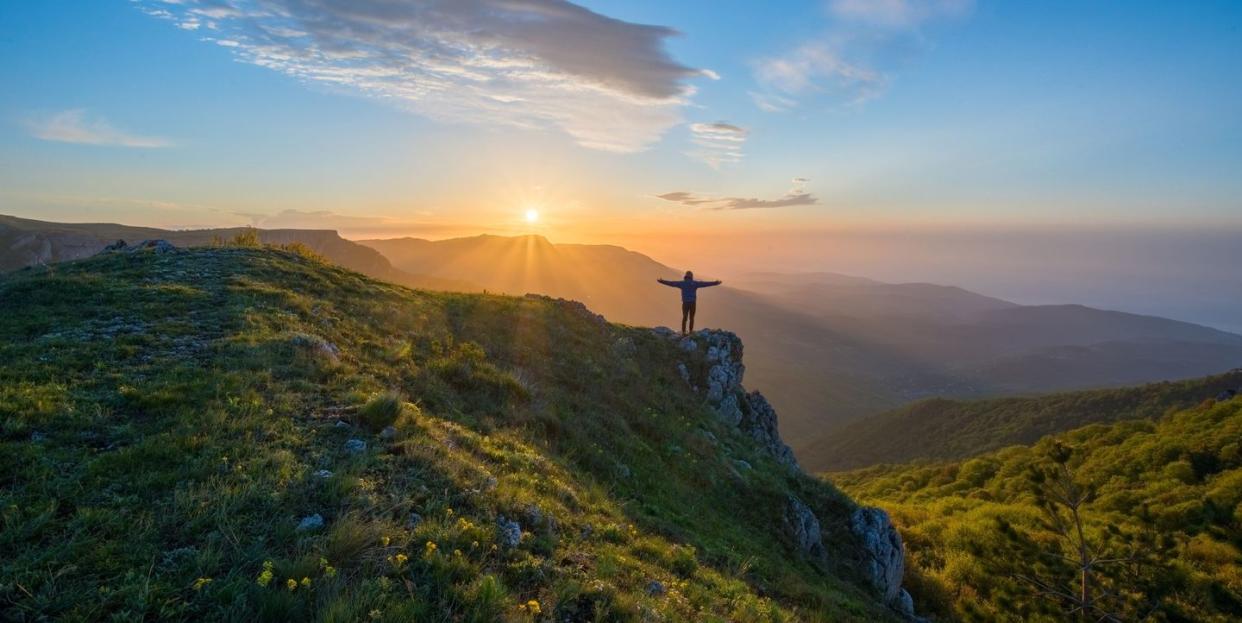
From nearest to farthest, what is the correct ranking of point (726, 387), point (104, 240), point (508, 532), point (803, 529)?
point (508, 532) < point (803, 529) < point (726, 387) < point (104, 240)

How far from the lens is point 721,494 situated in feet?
50.6

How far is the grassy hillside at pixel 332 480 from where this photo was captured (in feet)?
15.2

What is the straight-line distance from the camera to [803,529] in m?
15.7

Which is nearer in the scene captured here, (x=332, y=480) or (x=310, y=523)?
(x=310, y=523)

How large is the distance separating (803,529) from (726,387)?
1102 cm

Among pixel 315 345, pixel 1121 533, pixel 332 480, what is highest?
pixel 315 345

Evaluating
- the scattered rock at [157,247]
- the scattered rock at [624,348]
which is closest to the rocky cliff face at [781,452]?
the scattered rock at [624,348]

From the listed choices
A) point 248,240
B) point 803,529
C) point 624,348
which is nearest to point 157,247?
point 248,240

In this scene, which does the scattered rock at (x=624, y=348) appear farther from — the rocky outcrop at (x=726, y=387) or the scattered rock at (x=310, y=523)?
the scattered rock at (x=310, y=523)

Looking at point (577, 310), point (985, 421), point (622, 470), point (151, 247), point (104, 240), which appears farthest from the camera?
point (985, 421)

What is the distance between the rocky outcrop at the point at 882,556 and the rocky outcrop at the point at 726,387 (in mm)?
5951

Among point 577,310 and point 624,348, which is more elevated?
point 577,310

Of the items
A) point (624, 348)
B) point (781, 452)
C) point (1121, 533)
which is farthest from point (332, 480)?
point (1121, 533)

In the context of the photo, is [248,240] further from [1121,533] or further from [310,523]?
[1121,533]
